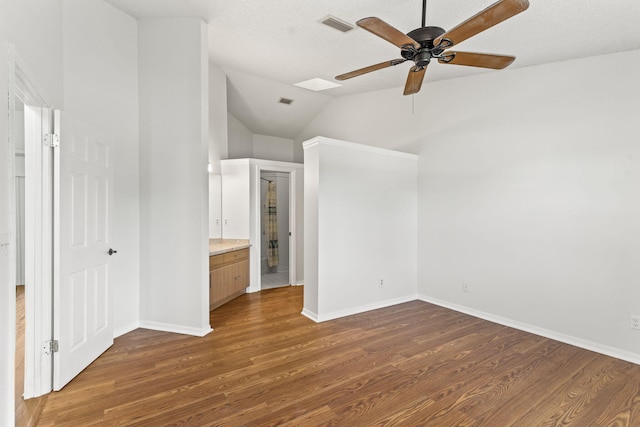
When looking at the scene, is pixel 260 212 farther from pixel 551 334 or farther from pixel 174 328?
pixel 551 334

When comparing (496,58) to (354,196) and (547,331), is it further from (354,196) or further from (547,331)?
(547,331)

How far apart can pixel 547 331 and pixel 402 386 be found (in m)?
2.07

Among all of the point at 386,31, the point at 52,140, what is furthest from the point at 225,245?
the point at 386,31

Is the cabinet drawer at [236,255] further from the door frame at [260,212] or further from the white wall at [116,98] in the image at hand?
the white wall at [116,98]

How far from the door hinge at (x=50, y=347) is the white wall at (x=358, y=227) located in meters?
2.40

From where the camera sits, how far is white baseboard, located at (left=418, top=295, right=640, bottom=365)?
9.63ft

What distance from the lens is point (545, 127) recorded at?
134 inches

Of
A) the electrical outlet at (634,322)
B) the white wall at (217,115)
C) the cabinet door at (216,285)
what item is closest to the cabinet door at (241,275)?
the cabinet door at (216,285)

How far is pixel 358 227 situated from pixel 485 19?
2696mm

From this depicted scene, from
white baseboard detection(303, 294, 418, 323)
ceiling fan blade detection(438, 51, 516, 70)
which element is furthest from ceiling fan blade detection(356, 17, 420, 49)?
white baseboard detection(303, 294, 418, 323)

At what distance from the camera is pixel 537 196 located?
3.49 m

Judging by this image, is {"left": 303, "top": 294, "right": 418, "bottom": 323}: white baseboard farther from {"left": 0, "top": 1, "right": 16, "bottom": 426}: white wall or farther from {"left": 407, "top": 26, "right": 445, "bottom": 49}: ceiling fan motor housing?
{"left": 407, "top": 26, "right": 445, "bottom": 49}: ceiling fan motor housing

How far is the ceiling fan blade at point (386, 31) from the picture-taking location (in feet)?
5.98

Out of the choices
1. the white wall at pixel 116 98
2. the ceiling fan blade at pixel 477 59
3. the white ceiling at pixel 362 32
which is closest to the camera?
the ceiling fan blade at pixel 477 59
